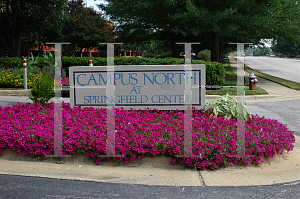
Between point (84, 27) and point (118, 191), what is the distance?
112 ft

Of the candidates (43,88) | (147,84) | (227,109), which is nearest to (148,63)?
(147,84)

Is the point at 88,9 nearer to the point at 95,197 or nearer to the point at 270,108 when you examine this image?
the point at 270,108

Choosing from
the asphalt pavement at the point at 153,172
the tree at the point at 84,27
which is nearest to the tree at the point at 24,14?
the tree at the point at 84,27

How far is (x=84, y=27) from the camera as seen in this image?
3528 cm

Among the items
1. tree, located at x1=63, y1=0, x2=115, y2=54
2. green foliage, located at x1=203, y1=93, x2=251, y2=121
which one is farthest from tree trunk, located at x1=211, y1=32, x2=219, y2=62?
tree, located at x1=63, y1=0, x2=115, y2=54

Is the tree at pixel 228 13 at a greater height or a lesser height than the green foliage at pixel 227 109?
greater

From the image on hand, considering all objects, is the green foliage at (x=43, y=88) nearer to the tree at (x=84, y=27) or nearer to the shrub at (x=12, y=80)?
the shrub at (x=12, y=80)

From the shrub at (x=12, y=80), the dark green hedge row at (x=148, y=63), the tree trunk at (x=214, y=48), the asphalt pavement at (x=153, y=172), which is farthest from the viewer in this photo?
the tree trunk at (x=214, y=48)

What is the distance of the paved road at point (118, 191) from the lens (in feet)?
11.3

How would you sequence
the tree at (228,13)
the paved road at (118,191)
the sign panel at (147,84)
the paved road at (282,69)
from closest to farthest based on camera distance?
the paved road at (118,191), the sign panel at (147,84), the tree at (228,13), the paved road at (282,69)

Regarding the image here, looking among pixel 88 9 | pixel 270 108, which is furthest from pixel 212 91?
pixel 88 9

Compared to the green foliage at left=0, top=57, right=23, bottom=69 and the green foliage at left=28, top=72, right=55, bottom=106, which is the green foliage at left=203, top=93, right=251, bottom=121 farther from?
the green foliage at left=0, top=57, right=23, bottom=69

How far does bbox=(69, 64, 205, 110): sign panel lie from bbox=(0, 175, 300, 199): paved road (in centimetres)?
337

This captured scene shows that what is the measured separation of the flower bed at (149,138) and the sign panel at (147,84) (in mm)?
894
